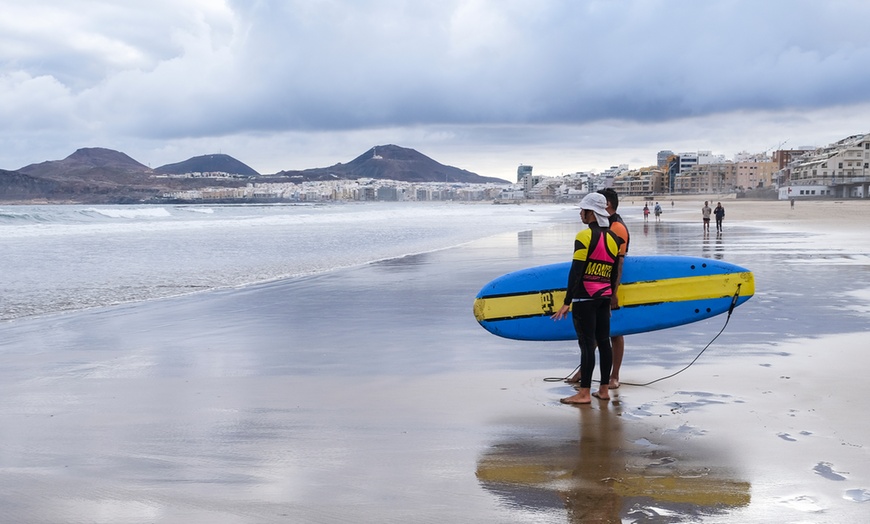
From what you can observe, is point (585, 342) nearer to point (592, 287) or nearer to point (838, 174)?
point (592, 287)

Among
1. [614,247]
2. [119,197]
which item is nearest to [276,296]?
[614,247]

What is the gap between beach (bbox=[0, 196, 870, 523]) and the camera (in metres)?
3.96

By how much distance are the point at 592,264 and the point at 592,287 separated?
168mm

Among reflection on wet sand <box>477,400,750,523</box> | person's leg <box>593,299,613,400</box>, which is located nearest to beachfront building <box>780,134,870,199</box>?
person's leg <box>593,299,613,400</box>

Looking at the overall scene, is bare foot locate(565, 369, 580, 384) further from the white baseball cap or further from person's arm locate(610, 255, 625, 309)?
the white baseball cap

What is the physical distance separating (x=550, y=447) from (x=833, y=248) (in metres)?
19.1

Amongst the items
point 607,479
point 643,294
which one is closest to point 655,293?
point 643,294

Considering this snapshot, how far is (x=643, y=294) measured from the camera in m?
6.75

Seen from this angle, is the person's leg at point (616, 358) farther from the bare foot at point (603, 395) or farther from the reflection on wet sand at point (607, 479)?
the reflection on wet sand at point (607, 479)

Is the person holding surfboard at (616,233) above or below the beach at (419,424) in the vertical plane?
above

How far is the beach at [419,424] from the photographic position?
13.0 ft

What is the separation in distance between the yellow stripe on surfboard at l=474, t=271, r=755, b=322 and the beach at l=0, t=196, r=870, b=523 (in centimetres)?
60

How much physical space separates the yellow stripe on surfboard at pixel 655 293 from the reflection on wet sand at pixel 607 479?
1738 mm

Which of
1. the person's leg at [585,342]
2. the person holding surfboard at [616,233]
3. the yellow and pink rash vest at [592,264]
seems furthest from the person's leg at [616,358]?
the yellow and pink rash vest at [592,264]
